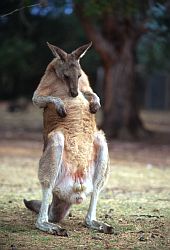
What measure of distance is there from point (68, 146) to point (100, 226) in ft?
2.47

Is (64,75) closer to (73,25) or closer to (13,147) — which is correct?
(13,147)

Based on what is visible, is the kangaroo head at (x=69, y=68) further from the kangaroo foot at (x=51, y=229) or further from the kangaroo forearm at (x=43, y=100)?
the kangaroo foot at (x=51, y=229)

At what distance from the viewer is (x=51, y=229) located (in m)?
5.18

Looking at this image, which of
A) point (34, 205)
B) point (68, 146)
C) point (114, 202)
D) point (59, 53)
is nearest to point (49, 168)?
point (68, 146)

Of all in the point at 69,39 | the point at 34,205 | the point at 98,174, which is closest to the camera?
the point at 98,174

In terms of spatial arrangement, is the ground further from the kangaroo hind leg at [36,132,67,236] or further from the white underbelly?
the white underbelly

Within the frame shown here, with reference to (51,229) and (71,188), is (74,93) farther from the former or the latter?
(51,229)

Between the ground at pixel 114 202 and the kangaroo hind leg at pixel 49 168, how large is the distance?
0.15 m

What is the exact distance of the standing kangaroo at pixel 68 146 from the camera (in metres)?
5.37

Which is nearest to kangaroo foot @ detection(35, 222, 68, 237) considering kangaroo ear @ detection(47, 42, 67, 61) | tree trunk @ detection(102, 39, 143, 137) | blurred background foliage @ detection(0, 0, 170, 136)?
kangaroo ear @ detection(47, 42, 67, 61)

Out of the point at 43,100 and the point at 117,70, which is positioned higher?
the point at 117,70

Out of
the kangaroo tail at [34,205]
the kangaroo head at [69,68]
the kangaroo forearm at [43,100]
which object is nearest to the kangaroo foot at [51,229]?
the kangaroo tail at [34,205]

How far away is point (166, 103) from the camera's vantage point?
3269 centimetres

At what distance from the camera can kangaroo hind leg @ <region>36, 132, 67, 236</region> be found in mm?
5309
